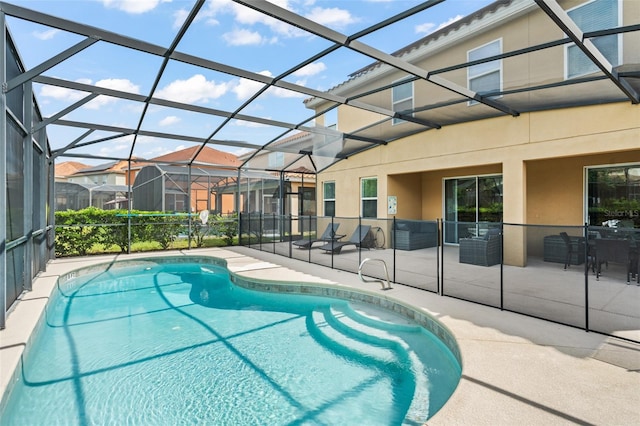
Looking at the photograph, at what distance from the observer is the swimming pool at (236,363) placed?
322 cm

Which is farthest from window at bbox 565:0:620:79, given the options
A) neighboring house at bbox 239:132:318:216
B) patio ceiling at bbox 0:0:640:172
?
neighboring house at bbox 239:132:318:216

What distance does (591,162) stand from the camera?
7.93 metres

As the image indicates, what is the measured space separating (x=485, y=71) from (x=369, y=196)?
17.2 feet

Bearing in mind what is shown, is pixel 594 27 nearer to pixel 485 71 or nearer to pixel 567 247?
pixel 485 71

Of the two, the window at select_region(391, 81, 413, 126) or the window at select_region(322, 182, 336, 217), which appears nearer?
the window at select_region(391, 81, 413, 126)

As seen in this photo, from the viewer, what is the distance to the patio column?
7.45m

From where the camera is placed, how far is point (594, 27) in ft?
20.2

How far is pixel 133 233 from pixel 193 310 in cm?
615

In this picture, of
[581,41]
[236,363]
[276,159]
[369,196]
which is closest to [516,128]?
[581,41]

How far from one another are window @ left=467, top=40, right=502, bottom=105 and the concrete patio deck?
15.7 feet

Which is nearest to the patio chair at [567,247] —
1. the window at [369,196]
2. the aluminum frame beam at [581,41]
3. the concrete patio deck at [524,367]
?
the concrete patio deck at [524,367]

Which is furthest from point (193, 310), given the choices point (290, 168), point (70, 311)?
point (290, 168)

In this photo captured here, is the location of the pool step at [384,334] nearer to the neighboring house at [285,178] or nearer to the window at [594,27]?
the window at [594,27]

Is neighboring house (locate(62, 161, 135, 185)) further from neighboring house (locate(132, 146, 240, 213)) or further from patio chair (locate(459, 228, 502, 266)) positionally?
patio chair (locate(459, 228, 502, 266))
